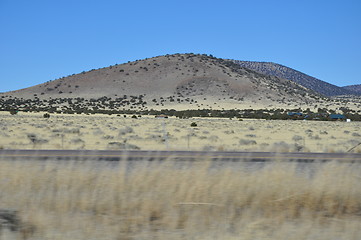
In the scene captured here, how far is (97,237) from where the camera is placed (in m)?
5.54

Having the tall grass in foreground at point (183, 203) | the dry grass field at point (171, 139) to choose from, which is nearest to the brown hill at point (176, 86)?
the dry grass field at point (171, 139)

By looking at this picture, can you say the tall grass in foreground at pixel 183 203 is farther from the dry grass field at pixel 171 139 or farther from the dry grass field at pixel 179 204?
the dry grass field at pixel 171 139

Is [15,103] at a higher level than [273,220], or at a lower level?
higher

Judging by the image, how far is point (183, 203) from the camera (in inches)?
275

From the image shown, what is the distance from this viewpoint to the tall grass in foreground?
5.88 m

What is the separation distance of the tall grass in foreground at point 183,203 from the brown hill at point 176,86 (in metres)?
94.4

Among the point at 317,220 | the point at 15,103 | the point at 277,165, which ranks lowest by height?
the point at 317,220

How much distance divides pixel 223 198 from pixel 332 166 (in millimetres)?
3398

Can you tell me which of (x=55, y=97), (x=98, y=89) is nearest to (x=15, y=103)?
(x=55, y=97)

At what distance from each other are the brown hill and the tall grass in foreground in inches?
3717

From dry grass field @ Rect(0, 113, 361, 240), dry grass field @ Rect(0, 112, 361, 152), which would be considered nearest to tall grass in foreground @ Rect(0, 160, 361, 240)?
dry grass field @ Rect(0, 113, 361, 240)

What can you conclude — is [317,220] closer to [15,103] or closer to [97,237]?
[97,237]

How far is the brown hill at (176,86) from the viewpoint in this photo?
370 ft

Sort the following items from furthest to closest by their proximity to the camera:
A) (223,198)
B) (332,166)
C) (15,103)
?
1. (15,103)
2. (332,166)
3. (223,198)
